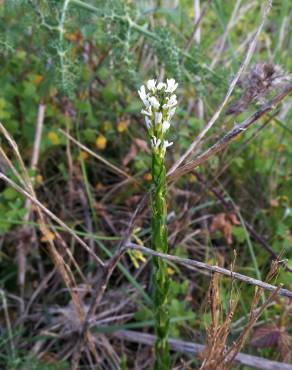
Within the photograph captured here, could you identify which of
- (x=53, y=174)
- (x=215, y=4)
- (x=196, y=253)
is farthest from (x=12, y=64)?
(x=196, y=253)

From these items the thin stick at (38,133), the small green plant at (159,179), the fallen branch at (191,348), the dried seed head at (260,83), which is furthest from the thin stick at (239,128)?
the thin stick at (38,133)

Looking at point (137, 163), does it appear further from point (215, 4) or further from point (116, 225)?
point (215, 4)

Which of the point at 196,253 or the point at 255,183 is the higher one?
the point at 255,183

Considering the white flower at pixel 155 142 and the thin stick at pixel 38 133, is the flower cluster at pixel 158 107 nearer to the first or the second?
the white flower at pixel 155 142

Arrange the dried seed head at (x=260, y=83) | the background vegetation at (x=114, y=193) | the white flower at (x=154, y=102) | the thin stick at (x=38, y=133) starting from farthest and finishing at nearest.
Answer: the thin stick at (x=38, y=133)
the background vegetation at (x=114, y=193)
the dried seed head at (x=260, y=83)
the white flower at (x=154, y=102)

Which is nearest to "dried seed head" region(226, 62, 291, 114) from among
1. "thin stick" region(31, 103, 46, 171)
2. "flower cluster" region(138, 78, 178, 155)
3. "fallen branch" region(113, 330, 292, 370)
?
"flower cluster" region(138, 78, 178, 155)

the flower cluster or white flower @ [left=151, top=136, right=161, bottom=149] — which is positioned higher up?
the flower cluster

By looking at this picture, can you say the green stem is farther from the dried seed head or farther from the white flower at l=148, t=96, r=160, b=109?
the dried seed head
